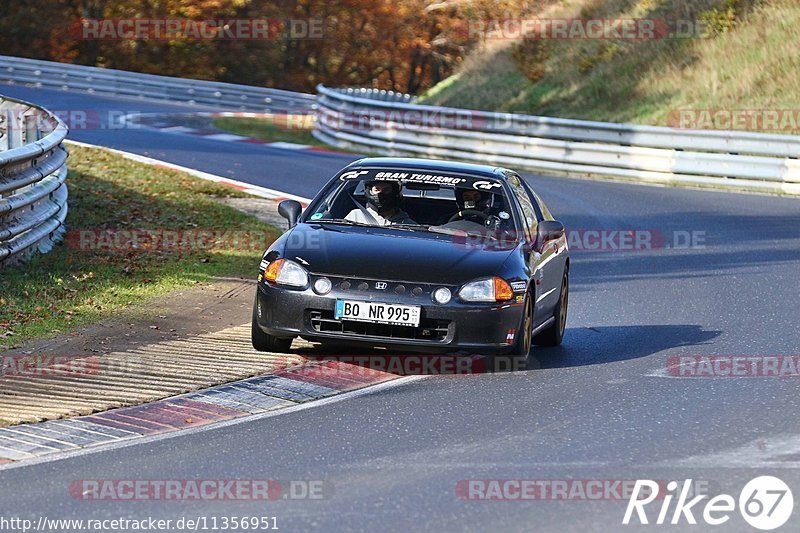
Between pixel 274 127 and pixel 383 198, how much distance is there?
85.2ft

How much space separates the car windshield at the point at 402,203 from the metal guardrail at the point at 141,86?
29.5 meters

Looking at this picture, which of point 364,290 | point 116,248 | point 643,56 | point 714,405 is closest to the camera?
point 714,405

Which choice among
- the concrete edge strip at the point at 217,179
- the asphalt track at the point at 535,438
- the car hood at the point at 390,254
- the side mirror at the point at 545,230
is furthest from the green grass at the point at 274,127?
the car hood at the point at 390,254

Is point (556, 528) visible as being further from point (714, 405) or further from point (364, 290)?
point (364, 290)

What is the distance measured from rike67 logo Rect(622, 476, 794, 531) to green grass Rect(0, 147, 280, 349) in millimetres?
5389

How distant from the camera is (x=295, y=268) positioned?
31.8 ft

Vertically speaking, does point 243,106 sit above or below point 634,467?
below

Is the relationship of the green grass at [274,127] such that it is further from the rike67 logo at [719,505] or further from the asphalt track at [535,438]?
the rike67 logo at [719,505]

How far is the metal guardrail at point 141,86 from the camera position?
40.2 m

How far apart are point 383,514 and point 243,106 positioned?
35.3m

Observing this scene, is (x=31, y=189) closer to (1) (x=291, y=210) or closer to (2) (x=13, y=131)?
(2) (x=13, y=131)

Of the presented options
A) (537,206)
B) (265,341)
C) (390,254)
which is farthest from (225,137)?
(390,254)

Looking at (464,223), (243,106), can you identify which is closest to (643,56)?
(243,106)

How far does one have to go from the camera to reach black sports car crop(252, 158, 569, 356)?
31.1 feet
